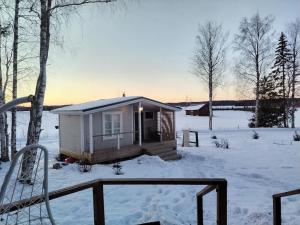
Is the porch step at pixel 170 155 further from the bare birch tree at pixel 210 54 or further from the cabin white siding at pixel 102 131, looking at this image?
the bare birch tree at pixel 210 54

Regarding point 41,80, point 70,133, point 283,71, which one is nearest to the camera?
point 41,80

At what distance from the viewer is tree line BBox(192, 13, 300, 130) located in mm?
22469

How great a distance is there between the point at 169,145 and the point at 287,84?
17672 millimetres

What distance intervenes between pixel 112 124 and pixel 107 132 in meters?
0.44

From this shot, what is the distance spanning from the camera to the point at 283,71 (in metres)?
26.2

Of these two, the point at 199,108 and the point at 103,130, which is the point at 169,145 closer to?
the point at 103,130

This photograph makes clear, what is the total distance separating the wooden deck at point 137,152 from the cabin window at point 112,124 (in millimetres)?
843

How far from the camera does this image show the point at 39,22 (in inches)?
313

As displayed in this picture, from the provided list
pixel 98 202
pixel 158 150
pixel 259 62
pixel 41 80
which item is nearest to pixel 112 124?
pixel 158 150

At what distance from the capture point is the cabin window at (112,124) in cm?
1232

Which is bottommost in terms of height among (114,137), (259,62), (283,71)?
(114,137)

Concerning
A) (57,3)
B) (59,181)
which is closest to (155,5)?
(57,3)

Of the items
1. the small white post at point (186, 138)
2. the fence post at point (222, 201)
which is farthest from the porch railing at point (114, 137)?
the fence post at point (222, 201)

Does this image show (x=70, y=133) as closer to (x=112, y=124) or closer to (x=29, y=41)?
(x=112, y=124)
